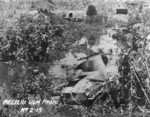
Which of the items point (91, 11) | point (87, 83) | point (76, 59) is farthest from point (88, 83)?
point (91, 11)

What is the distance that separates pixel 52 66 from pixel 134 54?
1517 mm

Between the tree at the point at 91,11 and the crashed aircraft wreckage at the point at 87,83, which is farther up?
the tree at the point at 91,11

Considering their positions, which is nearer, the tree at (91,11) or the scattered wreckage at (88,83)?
the scattered wreckage at (88,83)

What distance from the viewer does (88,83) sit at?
18.7ft

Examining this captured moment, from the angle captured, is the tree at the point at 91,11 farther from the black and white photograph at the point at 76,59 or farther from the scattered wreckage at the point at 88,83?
the scattered wreckage at the point at 88,83

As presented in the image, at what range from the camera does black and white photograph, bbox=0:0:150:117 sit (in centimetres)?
559

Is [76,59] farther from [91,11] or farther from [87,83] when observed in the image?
[91,11]

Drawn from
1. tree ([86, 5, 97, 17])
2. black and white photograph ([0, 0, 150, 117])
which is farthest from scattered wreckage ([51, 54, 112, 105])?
tree ([86, 5, 97, 17])

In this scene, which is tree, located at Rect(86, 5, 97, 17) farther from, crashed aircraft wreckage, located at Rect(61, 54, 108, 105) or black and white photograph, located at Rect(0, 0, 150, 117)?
crashed aircraft wreckage, located at Rect(61, 54, 108, 105)

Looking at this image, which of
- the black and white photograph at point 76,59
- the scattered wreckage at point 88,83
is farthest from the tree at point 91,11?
the scattered wreckage at point 88,83

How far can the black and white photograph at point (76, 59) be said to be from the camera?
5.59 meters

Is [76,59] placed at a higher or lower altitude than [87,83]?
higher

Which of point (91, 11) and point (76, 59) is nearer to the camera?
point (76, 59)

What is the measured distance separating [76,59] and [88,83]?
1.66 ft
